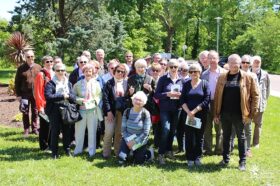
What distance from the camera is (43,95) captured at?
316 inches

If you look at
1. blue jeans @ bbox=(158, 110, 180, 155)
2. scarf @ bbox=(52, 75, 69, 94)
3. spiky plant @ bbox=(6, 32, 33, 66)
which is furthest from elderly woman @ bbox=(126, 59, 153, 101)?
spiky plant @ bbox=(6, 32, 33, 66)

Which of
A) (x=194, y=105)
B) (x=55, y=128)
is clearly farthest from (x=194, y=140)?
(x=55, y=128)

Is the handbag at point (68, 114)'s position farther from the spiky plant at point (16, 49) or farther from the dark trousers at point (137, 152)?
the spiky plant at point (16, 49)

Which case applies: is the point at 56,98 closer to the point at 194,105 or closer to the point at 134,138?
the point at 134,138

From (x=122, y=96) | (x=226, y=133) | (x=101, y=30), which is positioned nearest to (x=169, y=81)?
(x=122, y=96)

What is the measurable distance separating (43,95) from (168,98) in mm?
2607

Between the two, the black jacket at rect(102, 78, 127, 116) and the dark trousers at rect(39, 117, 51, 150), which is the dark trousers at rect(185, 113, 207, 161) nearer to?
the black jacket at rect(102, 78, 127, 116)

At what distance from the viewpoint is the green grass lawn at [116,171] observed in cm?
636

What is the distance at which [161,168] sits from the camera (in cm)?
712

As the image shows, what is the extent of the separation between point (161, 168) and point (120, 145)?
3.18ft

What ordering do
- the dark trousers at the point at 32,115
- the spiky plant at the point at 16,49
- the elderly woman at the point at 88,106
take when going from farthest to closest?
the spiky plant at the point at 16,49
the dark trousers at the point at 32,115
the elderly woman at the point at 88,106

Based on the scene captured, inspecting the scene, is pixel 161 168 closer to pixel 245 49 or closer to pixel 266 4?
pixel 245 49

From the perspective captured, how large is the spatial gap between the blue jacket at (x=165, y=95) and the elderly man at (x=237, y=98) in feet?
2.57

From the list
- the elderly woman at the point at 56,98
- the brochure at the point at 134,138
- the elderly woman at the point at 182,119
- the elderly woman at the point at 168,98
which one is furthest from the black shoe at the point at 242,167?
the elderly woman at the point at 56,98
